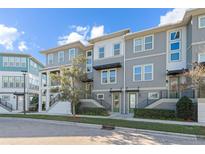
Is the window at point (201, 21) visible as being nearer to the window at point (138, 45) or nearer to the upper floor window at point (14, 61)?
the window at point (138, 45)

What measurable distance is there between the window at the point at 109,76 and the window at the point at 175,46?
670 cm

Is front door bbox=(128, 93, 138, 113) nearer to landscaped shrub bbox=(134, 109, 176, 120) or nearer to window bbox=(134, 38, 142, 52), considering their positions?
landscaped shrub bbox=(134, 109, 176, 120)

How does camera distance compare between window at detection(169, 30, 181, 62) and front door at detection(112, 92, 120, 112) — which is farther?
front door at detection(112, 92, 120, 112)

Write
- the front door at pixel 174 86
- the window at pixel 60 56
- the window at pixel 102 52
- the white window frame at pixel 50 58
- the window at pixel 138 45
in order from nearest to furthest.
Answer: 1. the front door at pixel 174 86
2. the window at pixel 138 45
3. the window at pixel 102 52
4. the window at pixel 60 56
5. the white window frame at pixel 50 58

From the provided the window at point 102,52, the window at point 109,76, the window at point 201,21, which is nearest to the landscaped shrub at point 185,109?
the window at point 201,21

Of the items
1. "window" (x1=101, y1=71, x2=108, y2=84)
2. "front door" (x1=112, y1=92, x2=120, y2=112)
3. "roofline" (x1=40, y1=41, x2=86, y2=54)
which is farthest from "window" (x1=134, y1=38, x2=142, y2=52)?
"roofline" (x1=40, y1=41, x2=86, y2=54)

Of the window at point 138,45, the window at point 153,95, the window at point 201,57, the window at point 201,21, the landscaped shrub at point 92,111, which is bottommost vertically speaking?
the landscaped shrub at point 92,111

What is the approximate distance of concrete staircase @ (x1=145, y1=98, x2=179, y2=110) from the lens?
1686 cm

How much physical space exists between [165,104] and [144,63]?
5139 millimetres

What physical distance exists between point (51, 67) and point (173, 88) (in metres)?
17.1

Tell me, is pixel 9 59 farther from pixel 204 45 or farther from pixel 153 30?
pixel 204 45

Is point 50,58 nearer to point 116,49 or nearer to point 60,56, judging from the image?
point 60,56

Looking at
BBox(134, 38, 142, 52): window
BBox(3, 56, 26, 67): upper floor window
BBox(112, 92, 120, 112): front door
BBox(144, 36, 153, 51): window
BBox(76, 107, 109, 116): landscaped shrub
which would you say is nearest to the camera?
BBox(76, 107, 109, 116): landscaped shrub

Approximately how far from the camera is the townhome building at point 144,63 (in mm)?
16609
